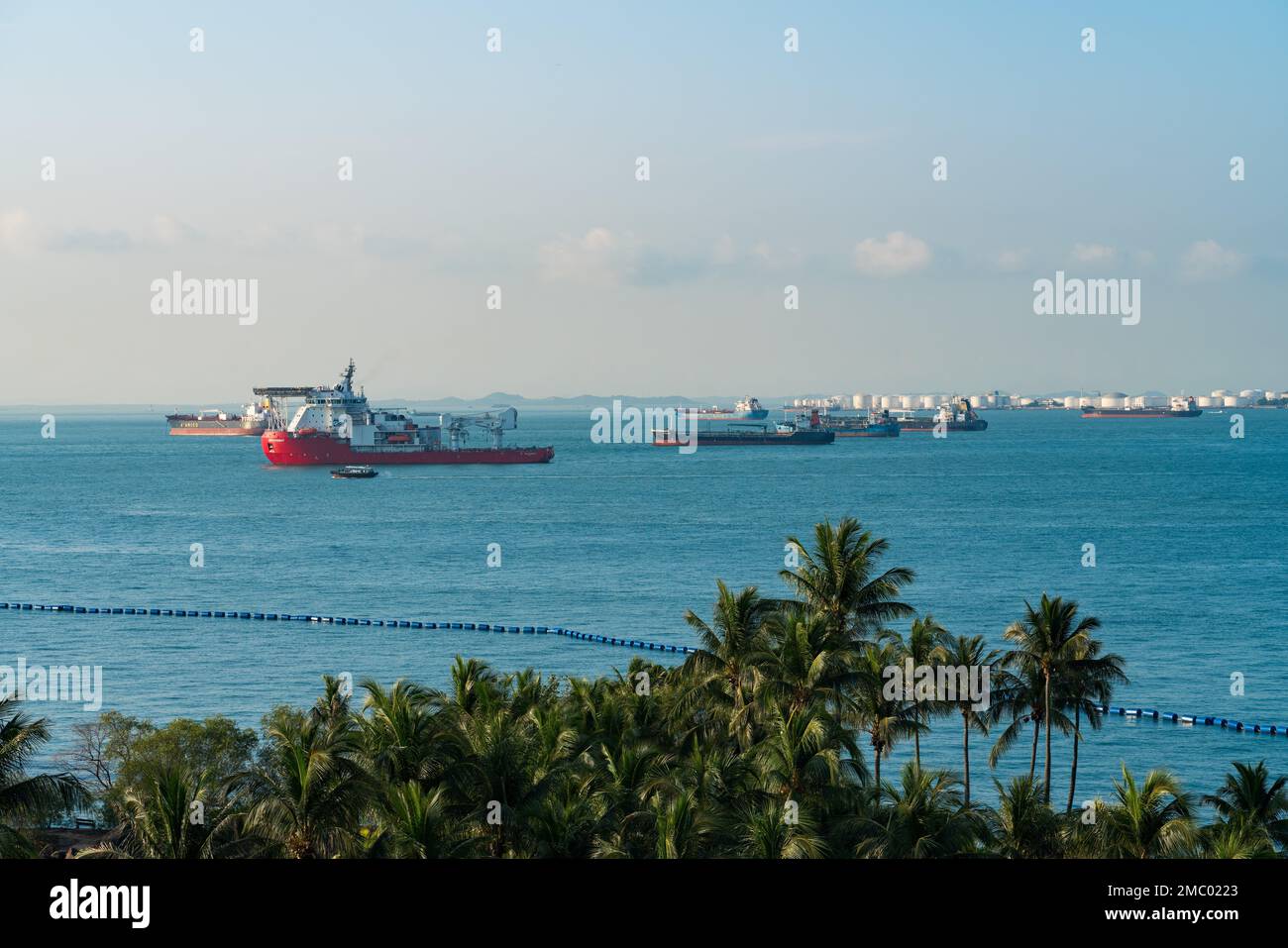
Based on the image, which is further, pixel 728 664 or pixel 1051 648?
pixel 1051 648

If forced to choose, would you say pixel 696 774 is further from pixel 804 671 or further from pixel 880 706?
pixel 880 706

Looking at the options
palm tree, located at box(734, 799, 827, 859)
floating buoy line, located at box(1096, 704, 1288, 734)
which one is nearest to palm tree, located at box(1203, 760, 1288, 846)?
palm tree, located at box(734, 799, 827, 859)

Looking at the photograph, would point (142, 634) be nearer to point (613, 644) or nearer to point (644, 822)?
point (613, 644)

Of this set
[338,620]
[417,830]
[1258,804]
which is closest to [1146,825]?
[1258,804]

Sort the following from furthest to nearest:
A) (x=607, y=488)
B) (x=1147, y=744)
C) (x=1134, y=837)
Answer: (x=607, y=488), (x=1147, y=744), (x=1134, y=837)
